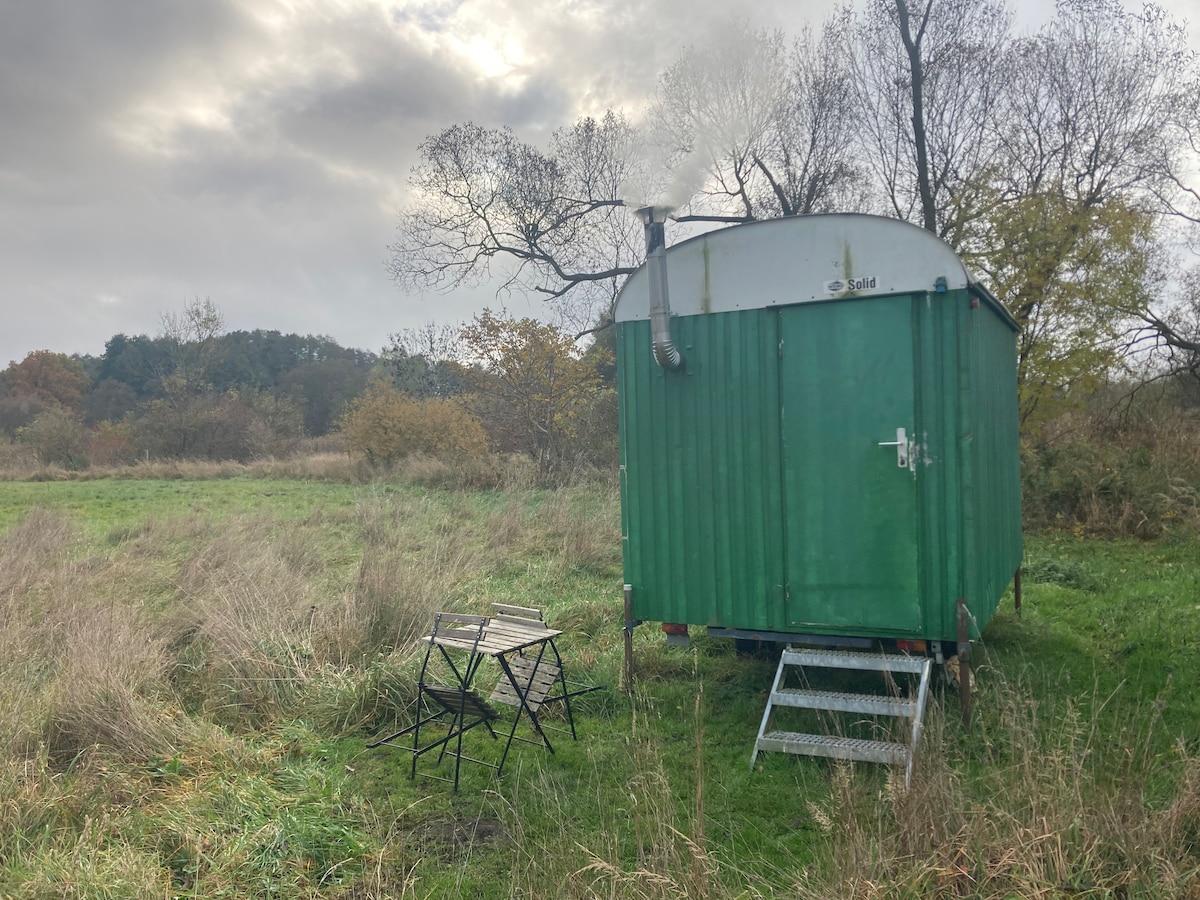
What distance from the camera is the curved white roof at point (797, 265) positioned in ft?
15.4

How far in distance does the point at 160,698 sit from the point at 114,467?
1110 inches

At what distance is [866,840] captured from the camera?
277cm

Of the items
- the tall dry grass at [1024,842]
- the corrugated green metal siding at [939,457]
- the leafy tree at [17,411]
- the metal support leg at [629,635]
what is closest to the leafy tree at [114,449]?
the leafy tree at [17,411]

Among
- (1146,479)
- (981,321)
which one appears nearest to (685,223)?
(1146,479)

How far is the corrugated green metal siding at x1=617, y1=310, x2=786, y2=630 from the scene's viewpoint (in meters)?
5.05

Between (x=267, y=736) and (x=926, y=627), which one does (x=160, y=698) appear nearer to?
(x=267, y=736)

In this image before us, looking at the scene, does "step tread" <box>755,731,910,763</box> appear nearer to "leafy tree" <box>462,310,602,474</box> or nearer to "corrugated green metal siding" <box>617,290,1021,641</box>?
"corrugated green metal siding" <box>617,290,1021,641</box>

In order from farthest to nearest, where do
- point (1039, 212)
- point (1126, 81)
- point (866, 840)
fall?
point (1126, 81) < point (1039, 212) < point (866, 840)

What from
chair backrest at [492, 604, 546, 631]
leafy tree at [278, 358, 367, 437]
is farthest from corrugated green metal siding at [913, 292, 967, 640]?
leafy tree at [278, 358, 367, 437]

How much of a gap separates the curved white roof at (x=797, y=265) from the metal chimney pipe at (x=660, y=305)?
0.11 m

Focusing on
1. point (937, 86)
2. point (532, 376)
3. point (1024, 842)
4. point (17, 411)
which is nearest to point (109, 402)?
point (17, 411)

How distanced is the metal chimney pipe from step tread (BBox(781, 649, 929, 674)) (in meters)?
1.95

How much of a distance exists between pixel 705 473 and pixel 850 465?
0.91 metres

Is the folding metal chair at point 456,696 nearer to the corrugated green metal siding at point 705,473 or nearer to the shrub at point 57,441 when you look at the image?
the corrugated green metal siding at point 705,473
